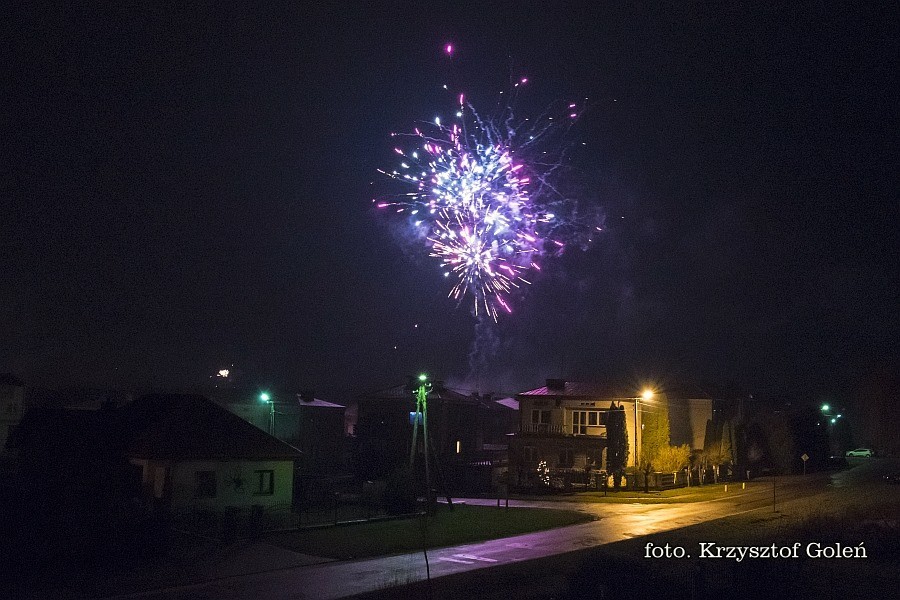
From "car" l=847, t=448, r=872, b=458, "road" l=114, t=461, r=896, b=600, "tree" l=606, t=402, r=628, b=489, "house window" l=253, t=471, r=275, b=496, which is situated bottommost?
"road" l=114, t=461, r=896, b=600

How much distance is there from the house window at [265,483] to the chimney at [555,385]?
29.8 metres

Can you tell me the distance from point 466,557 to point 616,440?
31181mm

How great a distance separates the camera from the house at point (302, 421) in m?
57.3

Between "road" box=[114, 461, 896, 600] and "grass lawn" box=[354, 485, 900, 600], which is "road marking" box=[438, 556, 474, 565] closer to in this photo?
"road" box=[114, 461, 896, 600]

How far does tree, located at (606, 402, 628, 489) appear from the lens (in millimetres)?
52469

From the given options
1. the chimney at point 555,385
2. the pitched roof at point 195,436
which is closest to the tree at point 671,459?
the chimney at point 555,385

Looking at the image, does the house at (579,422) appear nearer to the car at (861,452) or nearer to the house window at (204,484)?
the house window at (204,484)

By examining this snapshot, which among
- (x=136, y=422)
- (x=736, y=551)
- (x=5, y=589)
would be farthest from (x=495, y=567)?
(x=136, y=422)

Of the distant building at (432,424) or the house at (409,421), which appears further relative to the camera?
the house at (409,421)

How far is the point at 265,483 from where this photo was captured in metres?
33.3

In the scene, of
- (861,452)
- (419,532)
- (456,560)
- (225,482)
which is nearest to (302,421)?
(225,482)

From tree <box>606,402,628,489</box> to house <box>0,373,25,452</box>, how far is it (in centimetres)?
4954

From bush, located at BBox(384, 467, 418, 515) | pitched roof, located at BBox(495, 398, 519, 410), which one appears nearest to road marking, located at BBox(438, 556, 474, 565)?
bush, located at BBox(384, 467, 418, 515)

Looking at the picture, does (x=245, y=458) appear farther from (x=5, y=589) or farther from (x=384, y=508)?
(x=5, y=589)
